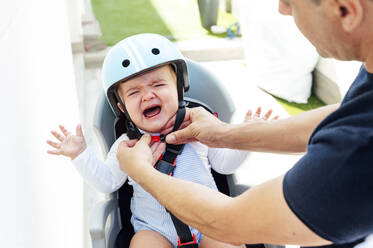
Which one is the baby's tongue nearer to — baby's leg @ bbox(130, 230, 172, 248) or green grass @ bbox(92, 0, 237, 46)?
baby's leg @ bbox(130, 230, 172, 248)

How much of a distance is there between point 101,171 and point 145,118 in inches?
10.2

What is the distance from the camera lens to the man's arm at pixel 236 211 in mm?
703

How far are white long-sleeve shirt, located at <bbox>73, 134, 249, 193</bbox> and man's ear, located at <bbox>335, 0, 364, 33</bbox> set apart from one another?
0.86 m

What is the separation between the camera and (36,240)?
109 cm

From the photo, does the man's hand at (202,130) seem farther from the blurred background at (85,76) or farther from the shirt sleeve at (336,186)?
the shirt sleeve at (336,186)

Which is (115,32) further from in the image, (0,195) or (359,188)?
(359,188)

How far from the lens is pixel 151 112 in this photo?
1.47 m

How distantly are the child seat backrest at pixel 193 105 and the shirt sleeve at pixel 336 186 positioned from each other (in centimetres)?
88

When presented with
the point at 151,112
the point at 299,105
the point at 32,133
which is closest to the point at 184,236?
the point at 151,112

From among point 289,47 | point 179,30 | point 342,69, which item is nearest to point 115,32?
point 179,30

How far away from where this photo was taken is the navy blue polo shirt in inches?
23.8

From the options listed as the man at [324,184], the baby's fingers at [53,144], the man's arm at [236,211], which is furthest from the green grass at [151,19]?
the man at [324,184]

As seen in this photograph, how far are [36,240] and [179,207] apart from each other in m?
A: 0.48

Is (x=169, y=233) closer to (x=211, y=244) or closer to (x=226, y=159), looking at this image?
(x=211, y=244)
